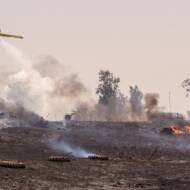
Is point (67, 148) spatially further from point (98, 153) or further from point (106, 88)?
point (106, 88)

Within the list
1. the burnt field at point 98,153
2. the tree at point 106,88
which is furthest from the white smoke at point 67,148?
the tree at point 106,88

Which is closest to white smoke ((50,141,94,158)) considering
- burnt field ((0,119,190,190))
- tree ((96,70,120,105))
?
burnt field ((0,119,190,190))

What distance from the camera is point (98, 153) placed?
1844 inches

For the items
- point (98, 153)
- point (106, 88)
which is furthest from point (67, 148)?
→ point (106, 88)

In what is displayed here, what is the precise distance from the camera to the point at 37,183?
77.3 ft

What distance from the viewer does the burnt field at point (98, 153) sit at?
25.0 metres

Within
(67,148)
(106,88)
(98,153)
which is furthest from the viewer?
(106,88)

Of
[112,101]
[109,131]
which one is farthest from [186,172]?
[112,101]

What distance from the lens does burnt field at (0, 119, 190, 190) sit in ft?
82.1

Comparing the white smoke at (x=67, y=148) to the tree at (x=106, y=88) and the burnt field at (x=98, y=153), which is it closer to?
the burnt field at (x=98, y=153)

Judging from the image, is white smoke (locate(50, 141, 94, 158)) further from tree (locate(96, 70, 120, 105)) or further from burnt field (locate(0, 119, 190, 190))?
tree (locate(96, 70, 120, 105))

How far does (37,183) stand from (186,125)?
59559 mm

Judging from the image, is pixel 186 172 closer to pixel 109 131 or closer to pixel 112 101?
pixel 109 131

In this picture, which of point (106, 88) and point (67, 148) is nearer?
point (67, 148)
